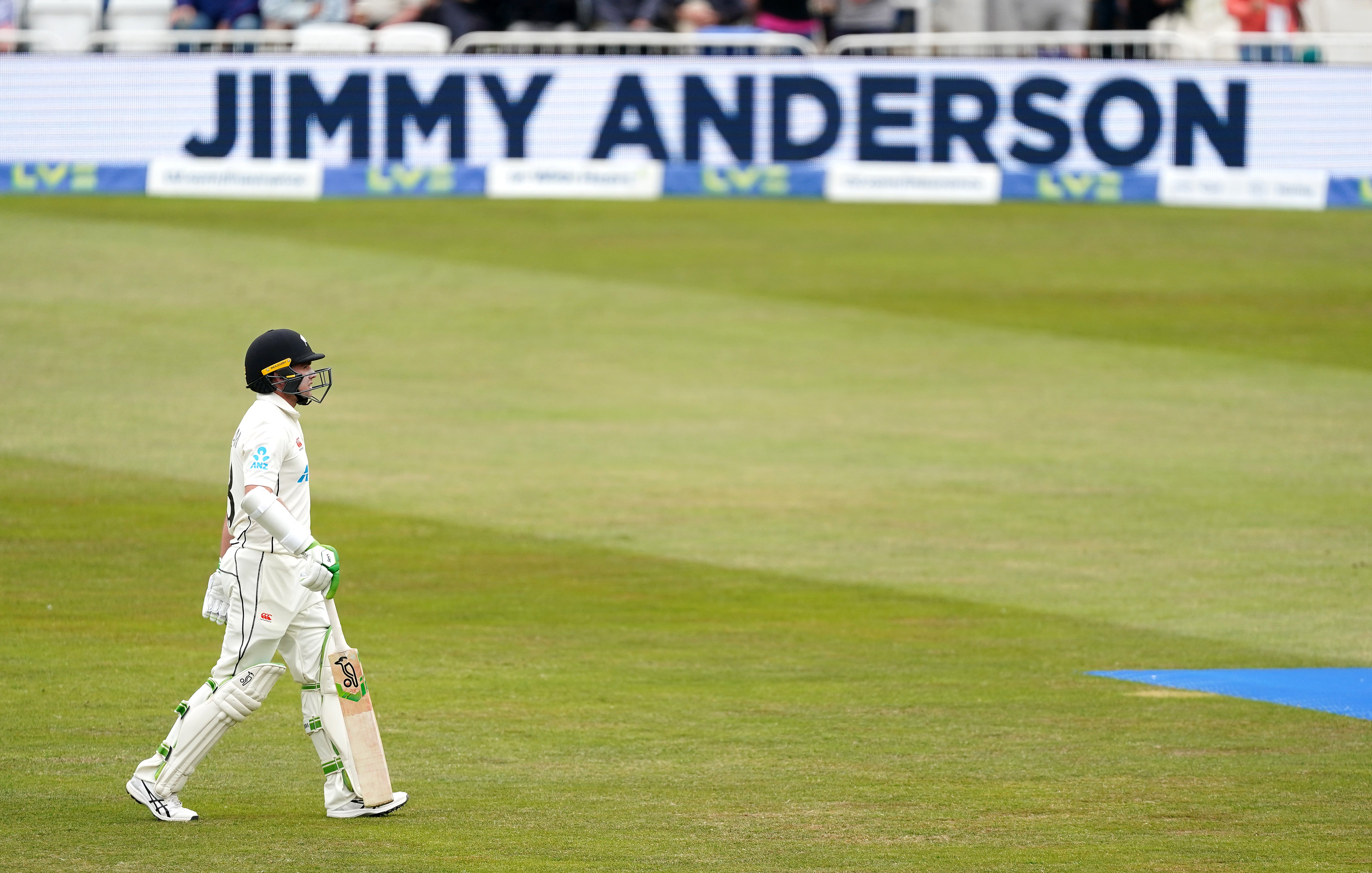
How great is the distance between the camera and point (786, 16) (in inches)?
990

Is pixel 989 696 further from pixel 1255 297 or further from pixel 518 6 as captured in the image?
pixel 518 6

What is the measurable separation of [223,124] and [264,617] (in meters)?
16.9

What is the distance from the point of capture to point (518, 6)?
82.3 feet

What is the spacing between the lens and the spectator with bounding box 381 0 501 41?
2506 cm

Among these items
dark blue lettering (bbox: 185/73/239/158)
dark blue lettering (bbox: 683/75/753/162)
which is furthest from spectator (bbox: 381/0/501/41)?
dark blue lettering (bbox: 683/75/753/162)

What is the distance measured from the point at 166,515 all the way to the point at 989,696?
6.49 metres

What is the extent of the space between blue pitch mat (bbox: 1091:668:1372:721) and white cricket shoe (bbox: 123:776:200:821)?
15.6 ft

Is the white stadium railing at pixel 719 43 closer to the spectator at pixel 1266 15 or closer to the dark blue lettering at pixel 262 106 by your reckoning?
the dark blue lettering at pixel 262 106

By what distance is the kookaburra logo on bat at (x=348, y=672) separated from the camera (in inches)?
293

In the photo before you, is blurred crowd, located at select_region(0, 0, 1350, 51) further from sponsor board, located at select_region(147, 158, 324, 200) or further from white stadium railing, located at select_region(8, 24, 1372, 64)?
sponsor board, located at select_region(147, 158, 324, 200)

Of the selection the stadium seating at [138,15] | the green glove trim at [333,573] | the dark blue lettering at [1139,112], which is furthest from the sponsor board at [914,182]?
the green glove trim at [333,573]

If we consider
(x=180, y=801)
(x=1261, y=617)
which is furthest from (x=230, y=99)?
(x=180, y=801)

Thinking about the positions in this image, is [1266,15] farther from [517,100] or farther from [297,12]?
[297,12]

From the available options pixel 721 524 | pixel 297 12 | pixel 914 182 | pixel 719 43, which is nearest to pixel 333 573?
pixel 721 524
